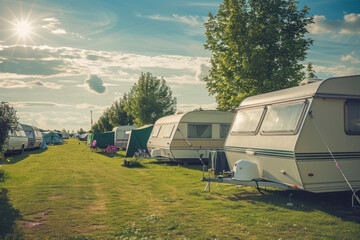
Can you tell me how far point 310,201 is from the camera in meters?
8.41

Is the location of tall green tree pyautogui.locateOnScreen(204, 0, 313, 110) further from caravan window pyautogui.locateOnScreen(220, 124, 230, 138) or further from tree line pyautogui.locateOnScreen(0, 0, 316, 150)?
caravan window pyautogui.locateOnScreen(220, 124, 230, 138)

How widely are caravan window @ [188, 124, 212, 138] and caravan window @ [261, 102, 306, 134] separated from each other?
897 cm

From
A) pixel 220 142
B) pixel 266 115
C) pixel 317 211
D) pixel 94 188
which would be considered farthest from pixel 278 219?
pixel 220 142

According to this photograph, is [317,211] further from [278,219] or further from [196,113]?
[196,113]

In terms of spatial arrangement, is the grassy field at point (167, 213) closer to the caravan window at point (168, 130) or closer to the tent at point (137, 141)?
the caravan window at point (168, 130)

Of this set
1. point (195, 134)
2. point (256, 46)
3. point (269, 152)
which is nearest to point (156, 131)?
point (195, 134)

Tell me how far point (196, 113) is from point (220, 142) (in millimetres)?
2106

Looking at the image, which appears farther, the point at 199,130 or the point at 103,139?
the point at 103,139

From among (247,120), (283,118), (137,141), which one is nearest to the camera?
(283,118)

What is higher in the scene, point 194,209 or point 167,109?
point 167,109

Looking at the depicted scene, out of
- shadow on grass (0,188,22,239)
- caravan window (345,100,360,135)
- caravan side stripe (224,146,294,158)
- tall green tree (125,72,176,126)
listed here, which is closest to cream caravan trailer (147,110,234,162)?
caravan side stripe (224,146,294,158)

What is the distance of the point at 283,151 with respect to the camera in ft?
24.9

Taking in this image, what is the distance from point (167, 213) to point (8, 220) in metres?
3.36

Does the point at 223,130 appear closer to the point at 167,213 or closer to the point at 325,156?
the point at 325,156
